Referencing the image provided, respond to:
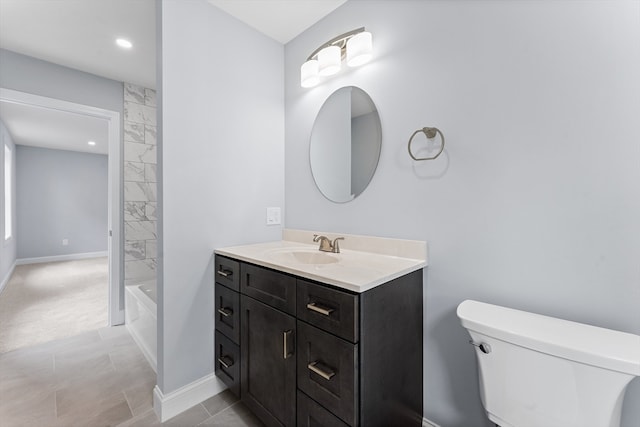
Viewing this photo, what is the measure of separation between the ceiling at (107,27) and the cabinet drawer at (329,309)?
1723 mm

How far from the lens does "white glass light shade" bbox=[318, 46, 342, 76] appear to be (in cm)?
156

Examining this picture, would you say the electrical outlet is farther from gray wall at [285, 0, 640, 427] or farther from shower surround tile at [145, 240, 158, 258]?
shower surround tile at [145, 240, 158, 258]

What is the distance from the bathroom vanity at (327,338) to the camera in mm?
936

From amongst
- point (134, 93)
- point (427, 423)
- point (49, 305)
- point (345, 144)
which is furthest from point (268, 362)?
point (49, 305)

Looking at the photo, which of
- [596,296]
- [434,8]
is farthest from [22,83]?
[596,296]

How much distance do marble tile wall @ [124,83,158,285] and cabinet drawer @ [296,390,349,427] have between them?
249 centimetres

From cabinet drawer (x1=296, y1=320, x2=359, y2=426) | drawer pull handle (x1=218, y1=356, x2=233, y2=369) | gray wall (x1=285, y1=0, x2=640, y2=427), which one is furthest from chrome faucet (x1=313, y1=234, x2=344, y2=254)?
drawer pull handle (x1=218, y1=356, x2=233, y2=369)

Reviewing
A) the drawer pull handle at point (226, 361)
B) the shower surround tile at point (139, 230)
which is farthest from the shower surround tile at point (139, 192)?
the drawer pull handle at point (226, 361)

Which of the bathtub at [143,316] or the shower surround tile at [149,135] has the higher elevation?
the shower surround tile at [149,135]

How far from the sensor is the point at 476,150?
1.16 metres

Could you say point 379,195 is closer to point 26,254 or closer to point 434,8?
point 434,8

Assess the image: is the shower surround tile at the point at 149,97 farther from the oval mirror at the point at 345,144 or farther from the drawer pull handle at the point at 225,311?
the drawer pull handle at the point at 225,311

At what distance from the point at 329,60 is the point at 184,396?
7.06ft

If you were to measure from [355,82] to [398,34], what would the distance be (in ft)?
1.07
